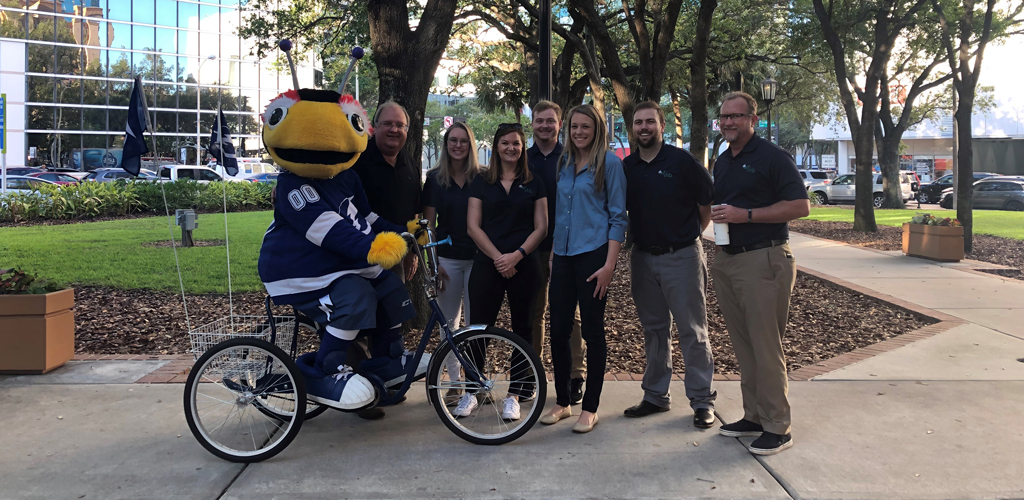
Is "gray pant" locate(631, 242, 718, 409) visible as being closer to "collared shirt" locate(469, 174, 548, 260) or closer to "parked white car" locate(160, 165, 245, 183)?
"collared shirt" locate(469, 174, 548, 260)

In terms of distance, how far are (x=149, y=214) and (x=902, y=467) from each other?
23.3 meters

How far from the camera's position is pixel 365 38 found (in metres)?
14.7

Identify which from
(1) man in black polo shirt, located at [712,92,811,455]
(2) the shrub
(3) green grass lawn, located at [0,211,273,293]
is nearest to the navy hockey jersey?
(1) man in black polo shirt, located at [712,92,811,455]

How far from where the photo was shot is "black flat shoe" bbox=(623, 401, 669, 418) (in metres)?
4.73

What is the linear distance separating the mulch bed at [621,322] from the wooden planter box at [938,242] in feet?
12.6

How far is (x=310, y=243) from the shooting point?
4090mm

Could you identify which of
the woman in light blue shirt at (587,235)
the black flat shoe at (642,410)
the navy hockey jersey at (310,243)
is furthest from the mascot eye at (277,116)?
the black flat shoe at (642,410)

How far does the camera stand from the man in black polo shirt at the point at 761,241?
13.3 ft

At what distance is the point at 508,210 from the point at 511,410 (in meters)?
1.19

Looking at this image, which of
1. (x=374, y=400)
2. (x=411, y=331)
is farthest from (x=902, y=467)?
(x=411, y=331)

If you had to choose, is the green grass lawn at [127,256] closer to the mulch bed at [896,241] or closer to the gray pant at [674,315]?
the gray pant at [674,315]

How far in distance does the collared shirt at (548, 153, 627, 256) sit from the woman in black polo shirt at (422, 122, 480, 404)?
2.32ft

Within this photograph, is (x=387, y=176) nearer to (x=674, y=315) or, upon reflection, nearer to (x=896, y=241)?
(x=674, y=315)

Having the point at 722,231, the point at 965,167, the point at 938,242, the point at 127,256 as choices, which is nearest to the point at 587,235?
the point at 722,231
